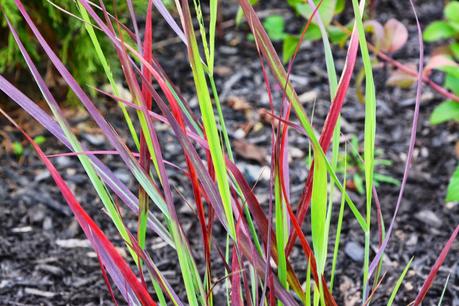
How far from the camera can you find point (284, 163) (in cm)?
119

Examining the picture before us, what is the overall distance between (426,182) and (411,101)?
0.50m

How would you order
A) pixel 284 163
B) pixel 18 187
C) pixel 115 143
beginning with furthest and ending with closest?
pixel 18 187, pixel 284 163, pixel 115 143

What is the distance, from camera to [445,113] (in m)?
1.99

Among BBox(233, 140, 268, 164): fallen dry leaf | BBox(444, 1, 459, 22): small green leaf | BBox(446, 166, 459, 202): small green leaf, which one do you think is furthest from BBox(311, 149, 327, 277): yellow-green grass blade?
BBox(444, 1, 459, 22): small green leaf

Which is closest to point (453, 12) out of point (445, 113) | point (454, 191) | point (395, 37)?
point (395, 37)

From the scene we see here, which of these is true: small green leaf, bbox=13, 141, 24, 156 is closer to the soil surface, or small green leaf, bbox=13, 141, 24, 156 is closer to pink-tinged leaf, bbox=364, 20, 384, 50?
the soil surface

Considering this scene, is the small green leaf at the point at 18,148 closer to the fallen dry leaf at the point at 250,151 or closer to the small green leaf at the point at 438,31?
A: the fallen dry leaf at the point at 250,151

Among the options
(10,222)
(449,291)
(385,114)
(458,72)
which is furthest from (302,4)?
(10,222)

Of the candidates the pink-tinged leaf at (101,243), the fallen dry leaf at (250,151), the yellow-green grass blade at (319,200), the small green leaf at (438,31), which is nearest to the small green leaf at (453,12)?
the small green leaf at (438,31)

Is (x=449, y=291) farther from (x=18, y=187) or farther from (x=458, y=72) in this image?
(x=18, y=187)

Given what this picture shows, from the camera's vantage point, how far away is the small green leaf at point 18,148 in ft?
7.25

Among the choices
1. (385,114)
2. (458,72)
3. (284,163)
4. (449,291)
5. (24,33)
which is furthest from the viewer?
(385,114)

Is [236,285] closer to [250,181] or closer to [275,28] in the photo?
[250,181]

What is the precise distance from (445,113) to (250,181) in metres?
0.61
